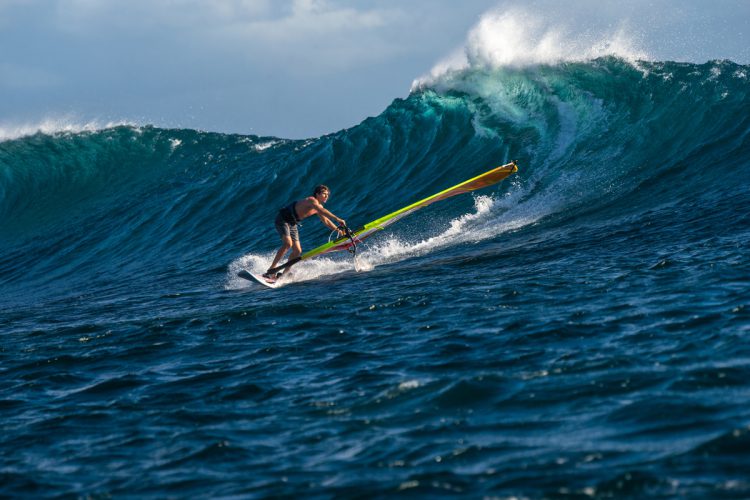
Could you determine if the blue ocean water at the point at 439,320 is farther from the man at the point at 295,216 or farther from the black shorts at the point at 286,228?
the black shorts at the point at 286,228

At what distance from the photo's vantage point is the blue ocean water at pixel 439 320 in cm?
527

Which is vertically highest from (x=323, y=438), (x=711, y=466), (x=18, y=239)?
(x=18, y=239)

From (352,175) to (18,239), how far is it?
28.5 ft

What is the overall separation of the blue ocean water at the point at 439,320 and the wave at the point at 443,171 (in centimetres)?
8

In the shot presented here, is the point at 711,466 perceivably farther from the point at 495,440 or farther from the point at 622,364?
the point at 622,364

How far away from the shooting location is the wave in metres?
15.4

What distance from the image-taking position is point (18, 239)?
73.4 ft

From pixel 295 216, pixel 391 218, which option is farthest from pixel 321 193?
pixel 391 218

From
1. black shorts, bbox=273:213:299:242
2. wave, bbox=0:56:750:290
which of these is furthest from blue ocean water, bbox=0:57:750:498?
black shorts, bbox=273:213:299:242

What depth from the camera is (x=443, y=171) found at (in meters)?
18.9

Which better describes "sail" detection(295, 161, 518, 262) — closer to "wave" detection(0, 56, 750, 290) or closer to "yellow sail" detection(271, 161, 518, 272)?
"yellow sail" detection(271, 161, 518, 272)

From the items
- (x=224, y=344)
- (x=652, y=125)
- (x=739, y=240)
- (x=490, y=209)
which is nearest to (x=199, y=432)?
(x=224, y=344)

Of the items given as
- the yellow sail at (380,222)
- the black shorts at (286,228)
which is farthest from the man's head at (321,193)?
the yellow sail at (380,222)

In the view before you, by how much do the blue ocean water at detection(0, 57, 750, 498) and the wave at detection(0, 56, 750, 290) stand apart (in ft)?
0.28
